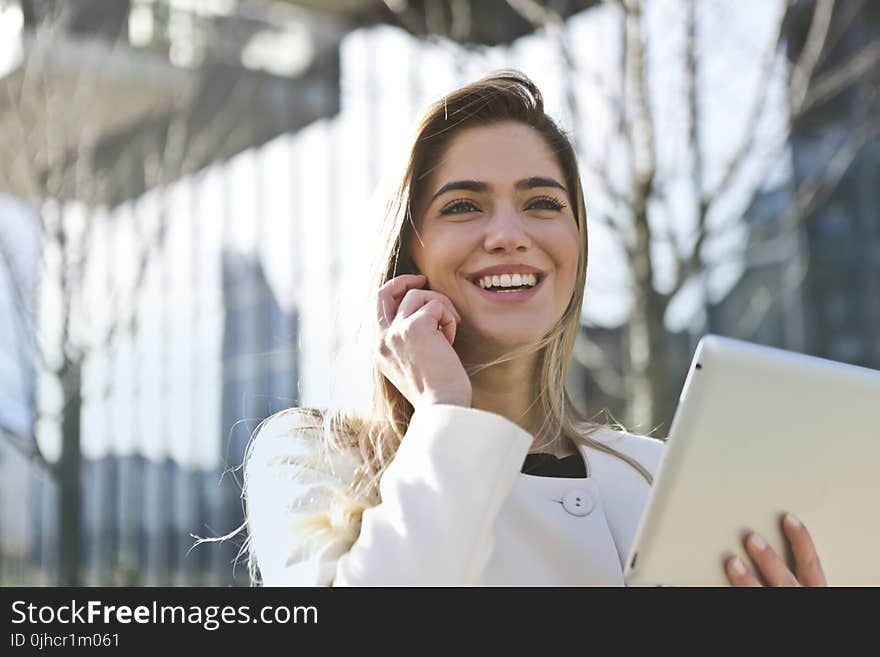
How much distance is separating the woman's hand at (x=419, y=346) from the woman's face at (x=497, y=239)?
0.08m

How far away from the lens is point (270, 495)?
6.31 ft

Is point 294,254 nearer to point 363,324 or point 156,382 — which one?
point 156,382

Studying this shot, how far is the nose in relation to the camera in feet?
6.97

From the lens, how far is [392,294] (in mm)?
2129

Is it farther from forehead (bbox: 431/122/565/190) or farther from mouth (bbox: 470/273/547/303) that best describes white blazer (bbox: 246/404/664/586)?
forehead (bbox: 431/122/565/190)

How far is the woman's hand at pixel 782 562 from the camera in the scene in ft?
4.84

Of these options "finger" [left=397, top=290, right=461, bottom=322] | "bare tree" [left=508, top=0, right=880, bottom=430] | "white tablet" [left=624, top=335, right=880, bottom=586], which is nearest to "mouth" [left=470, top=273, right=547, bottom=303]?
"finger" [left=397, top=290, right=461, bottom=322]

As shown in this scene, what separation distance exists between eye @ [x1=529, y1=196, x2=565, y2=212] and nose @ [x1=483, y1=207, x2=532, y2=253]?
0.08 metres

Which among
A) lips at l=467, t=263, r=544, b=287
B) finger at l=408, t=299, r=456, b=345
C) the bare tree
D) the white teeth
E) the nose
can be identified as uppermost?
the bare tree

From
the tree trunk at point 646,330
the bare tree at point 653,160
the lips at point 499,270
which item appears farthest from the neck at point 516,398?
the tree trunk at point 646,330

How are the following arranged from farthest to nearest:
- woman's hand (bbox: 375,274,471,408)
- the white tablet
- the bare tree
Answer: the bare tree < woman's hand (bbox: 375,274,471,408) < the white tablet

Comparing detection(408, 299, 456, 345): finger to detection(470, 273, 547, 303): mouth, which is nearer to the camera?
detection(408, 299, 456, 345): finger

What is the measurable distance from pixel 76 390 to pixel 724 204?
4.49 meters

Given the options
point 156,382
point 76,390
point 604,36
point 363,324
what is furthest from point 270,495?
point 156,382
